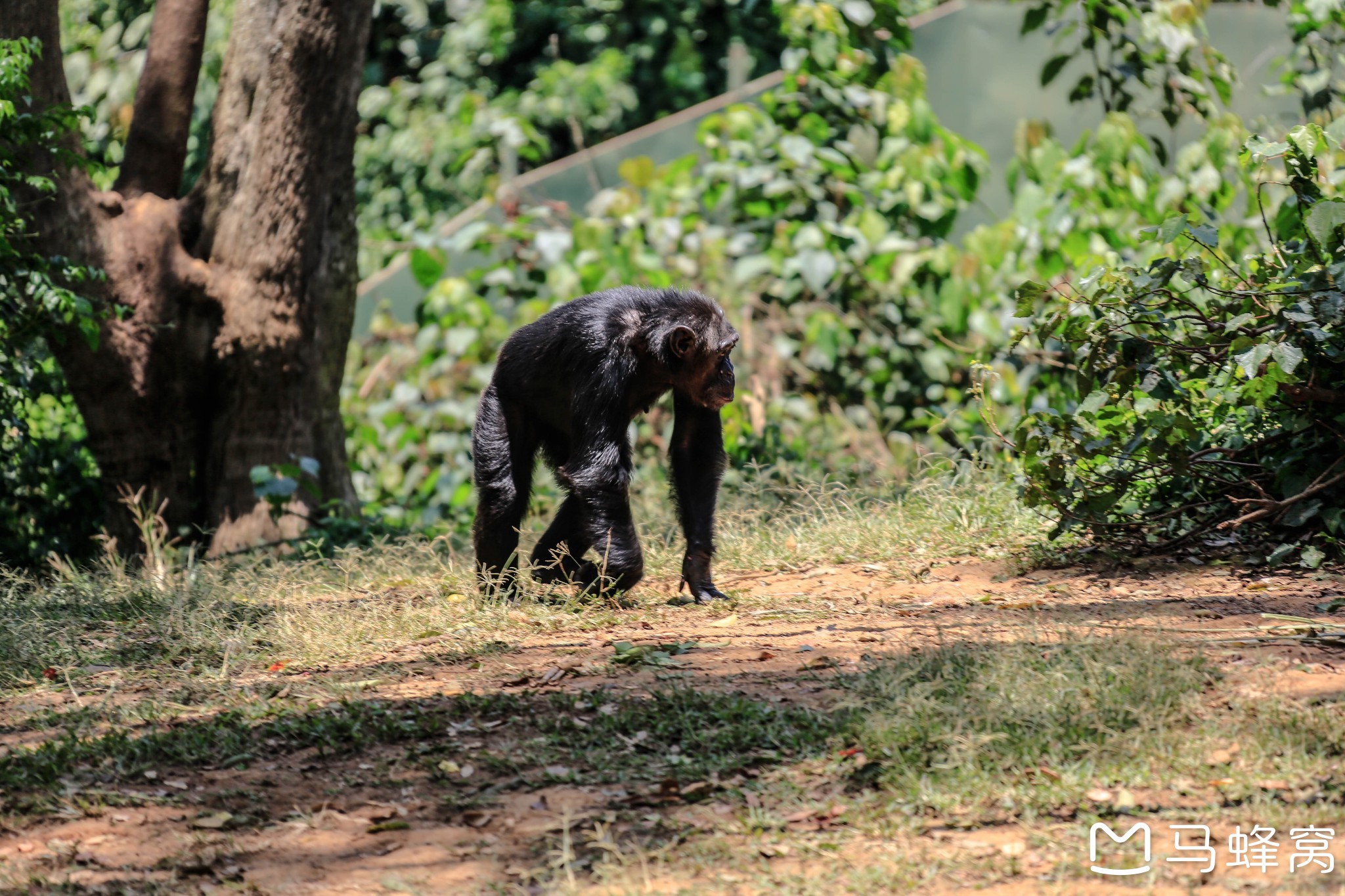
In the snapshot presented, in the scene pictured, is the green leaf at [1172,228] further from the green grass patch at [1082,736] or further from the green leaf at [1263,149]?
the green grass patch at [1082,736]

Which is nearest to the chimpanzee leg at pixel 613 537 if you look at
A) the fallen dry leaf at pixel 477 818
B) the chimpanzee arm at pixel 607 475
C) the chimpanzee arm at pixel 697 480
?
A: the chimpanzee arm at pixel 607 475

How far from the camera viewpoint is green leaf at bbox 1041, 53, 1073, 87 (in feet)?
26.5

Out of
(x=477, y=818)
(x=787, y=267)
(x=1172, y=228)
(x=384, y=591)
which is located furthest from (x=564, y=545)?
(x=787, y=267)

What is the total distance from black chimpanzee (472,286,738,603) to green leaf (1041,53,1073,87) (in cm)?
404

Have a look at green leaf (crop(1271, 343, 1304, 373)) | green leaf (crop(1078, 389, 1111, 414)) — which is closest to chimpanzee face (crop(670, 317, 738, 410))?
green leaf (crop(1078, 389, 1111, 414))

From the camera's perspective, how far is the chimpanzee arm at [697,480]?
525cm

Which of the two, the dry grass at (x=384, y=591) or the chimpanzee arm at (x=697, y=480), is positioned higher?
the chimpanzee arm at (x=697, y=480)

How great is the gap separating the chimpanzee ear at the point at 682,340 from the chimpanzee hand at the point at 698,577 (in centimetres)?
85

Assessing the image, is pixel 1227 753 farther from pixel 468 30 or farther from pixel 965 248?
pixel 468 30

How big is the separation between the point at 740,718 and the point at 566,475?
71.6 inches

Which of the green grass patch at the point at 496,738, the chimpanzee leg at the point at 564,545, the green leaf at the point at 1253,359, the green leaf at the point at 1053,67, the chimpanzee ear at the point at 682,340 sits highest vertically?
the green leaf at the point at 1053,67

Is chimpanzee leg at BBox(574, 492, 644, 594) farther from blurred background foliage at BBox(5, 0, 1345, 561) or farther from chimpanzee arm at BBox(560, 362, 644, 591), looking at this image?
blurred background foliage at BBox(5, 0, 1345, 561)

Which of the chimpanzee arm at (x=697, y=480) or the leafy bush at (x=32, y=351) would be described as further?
the leafy bush at (x=32, y=351)

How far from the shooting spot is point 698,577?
5.25 metres
